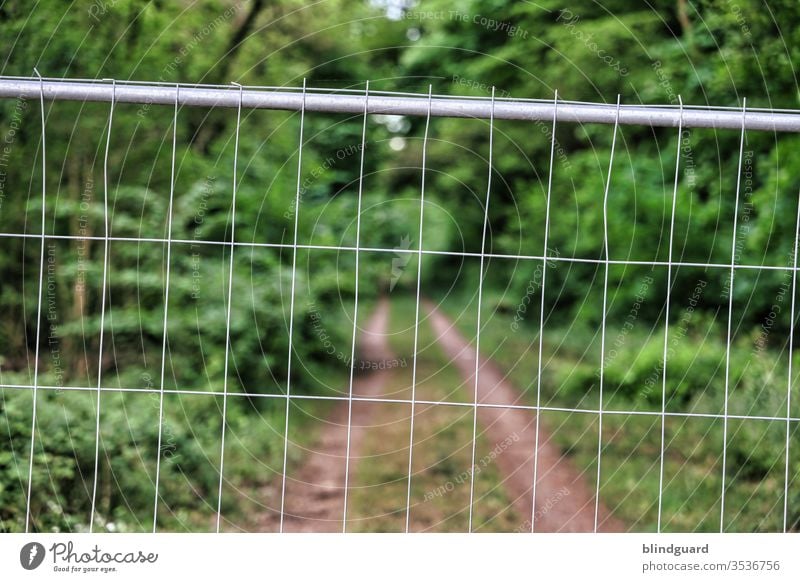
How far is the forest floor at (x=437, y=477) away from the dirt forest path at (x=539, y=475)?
0.01 m

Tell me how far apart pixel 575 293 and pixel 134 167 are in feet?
25.9

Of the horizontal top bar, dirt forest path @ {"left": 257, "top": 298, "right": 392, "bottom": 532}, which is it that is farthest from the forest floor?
the horizontal top bar

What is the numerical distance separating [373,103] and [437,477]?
15.2 ft

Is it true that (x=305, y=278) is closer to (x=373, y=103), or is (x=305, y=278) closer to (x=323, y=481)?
(x=323, y=481)

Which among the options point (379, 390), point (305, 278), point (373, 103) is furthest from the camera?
point (379, 390)

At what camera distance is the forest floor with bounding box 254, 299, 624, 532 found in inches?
215

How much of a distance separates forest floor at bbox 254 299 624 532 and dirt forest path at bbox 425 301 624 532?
0.4 inches

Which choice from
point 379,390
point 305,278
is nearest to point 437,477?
point 305,278

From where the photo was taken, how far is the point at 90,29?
6.04m

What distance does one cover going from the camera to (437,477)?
6.27 m

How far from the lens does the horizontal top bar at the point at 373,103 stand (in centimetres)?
215

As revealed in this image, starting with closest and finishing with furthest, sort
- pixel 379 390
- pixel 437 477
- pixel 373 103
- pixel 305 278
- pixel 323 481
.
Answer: pixel 373 103, pixel 437 477, pixel 323 481, pixel 305 278, pixel 379 390

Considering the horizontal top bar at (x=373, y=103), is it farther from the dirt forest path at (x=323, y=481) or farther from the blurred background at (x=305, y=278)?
the dirt forest path at (x=323, y=481)

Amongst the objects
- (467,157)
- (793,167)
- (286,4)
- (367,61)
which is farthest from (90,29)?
(467,157)
